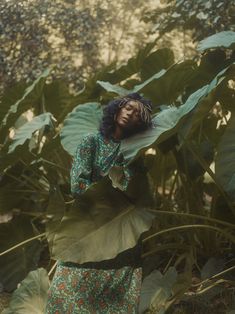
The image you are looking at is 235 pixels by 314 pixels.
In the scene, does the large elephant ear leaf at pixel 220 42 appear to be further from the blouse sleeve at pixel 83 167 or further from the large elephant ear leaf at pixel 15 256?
the large elephant ear leaf at pixel 15 256

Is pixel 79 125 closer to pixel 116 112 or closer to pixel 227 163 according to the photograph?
pixel 116 112

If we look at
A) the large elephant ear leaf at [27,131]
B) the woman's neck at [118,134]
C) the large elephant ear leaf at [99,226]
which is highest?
the woman's neck at [118,134]

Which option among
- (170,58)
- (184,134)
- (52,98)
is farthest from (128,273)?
(52,98)

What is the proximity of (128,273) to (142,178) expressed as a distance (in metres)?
0.34

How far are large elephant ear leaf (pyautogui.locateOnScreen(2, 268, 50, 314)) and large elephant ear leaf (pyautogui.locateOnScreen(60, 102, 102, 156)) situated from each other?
22.1 inches

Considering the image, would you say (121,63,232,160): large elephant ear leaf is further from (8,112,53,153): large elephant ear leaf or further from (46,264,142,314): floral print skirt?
(8,112,53,153): large elephant ear leaf

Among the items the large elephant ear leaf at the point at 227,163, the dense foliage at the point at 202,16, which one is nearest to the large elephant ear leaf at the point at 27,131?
the large elephant ear leaf at the point at 227,163

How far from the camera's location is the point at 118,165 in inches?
77.5

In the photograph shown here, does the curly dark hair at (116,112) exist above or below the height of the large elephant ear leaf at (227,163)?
above

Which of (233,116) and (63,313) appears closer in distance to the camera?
(63,313)

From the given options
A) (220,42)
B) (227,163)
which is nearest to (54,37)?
(220,42)

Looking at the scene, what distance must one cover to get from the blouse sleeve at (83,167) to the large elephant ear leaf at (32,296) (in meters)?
0.57

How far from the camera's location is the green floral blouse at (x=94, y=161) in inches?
76.2

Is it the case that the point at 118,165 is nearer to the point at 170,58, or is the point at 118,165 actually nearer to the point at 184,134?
the point at 184,134
